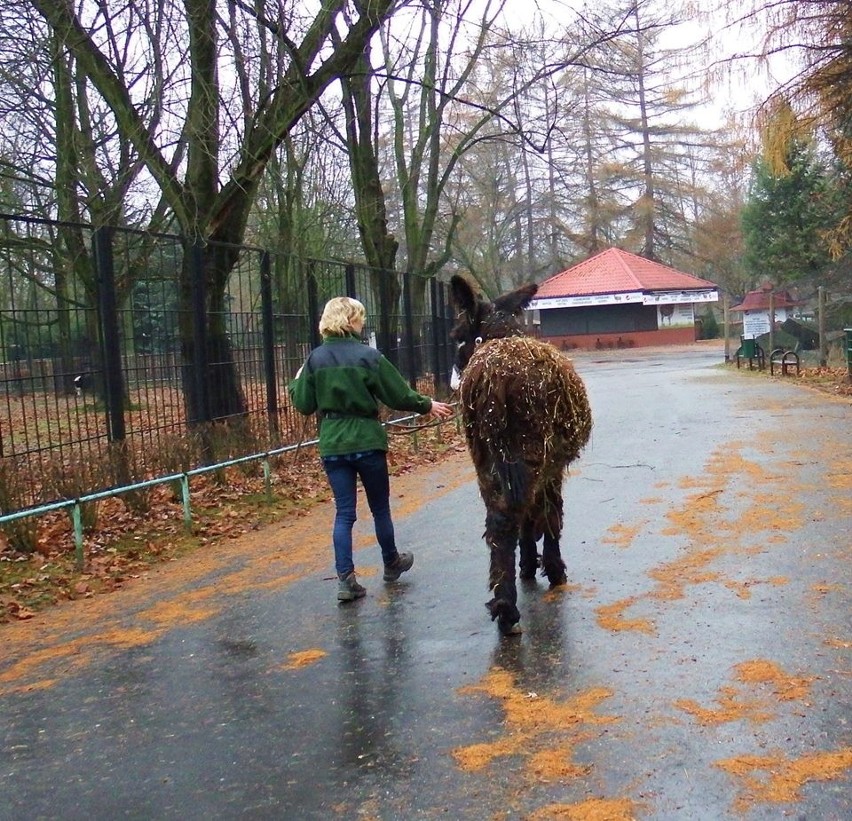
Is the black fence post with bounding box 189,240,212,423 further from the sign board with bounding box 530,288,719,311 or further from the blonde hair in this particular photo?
the sign board with bounding box 530,288,719,311

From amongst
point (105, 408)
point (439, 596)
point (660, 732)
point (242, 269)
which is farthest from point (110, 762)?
point (242, 269)

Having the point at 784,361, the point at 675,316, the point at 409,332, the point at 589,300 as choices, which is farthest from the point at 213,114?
the point at 675,316

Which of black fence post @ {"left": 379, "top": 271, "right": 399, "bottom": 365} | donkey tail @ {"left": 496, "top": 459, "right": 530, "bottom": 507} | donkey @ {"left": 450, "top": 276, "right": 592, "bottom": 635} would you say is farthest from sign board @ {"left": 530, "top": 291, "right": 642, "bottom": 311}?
donkey tail @ {"left": 496, "top": 459, "right": 530, "bottom": 507}

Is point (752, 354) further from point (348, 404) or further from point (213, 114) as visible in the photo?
point (348, 404)

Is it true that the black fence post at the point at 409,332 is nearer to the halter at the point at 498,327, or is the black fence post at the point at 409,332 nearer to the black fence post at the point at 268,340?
the black fence post at the point at 268,340

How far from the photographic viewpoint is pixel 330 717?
4.25 metres

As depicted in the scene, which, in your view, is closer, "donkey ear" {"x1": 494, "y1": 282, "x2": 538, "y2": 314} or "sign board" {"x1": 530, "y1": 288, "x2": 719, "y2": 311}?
"donkey ear" {"x1": 494, "y1": 282, "x2": 538, "y2": 314}

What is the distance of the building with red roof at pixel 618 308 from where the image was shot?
5306cm

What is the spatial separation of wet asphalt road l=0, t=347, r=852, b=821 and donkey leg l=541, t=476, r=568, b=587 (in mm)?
124

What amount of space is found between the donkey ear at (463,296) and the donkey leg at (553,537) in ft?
3.77

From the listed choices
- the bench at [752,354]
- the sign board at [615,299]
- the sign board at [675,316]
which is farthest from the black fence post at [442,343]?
the sign board at [675,316]

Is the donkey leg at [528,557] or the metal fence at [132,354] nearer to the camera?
the donkey leg at [528,557]

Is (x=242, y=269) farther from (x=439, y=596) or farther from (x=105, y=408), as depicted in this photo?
(x=439, y=596)

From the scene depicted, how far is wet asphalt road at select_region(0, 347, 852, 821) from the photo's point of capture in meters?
3.47
